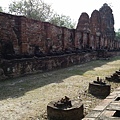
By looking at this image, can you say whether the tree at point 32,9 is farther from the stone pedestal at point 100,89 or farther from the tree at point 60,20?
the stone pedestal at point 100,89

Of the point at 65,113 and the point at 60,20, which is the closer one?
the point at 65,113

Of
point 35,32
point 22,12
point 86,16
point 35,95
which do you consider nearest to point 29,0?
point 22,12

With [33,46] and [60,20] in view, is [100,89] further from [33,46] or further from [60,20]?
[60,20]

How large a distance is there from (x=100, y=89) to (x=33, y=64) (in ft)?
13.2

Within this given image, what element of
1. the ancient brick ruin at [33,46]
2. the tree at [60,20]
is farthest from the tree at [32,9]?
the ancient brick ruin at [33,46]

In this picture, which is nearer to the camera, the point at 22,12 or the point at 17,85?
the point at 17,85

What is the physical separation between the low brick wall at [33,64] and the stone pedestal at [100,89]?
335 cm

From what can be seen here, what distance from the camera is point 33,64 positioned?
367 inches

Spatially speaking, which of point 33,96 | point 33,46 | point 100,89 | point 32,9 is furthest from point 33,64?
point 32,9

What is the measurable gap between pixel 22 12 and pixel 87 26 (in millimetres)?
14267

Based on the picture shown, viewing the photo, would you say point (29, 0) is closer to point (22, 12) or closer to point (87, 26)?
point (22, 12)

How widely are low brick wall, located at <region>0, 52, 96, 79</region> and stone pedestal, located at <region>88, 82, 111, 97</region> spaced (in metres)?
3.35

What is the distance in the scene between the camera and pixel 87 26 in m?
25.2

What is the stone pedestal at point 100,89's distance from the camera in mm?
6020
